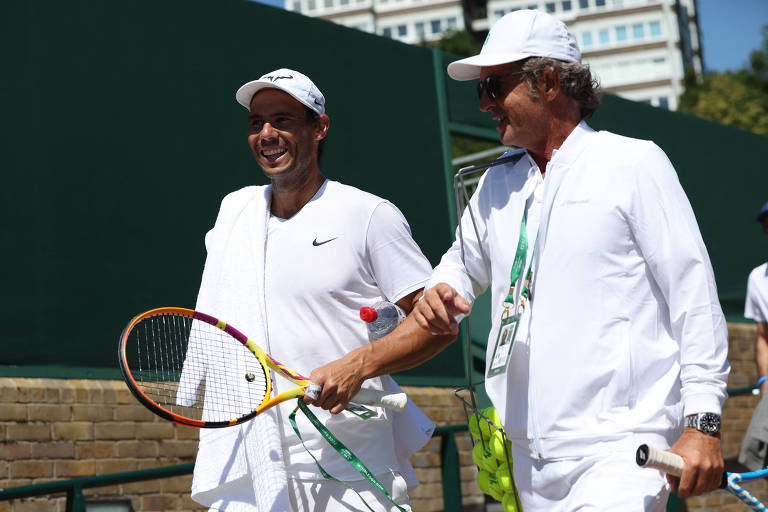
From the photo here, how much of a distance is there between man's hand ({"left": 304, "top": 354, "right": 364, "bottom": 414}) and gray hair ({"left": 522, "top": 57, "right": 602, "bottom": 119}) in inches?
41.9

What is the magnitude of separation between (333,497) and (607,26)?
303 feet

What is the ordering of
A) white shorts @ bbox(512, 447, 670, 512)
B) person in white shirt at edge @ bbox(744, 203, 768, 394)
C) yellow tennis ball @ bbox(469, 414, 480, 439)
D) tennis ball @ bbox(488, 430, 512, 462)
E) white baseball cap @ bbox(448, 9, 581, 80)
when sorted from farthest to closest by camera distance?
person in white shirt at edge @ bbox(744, 203, 768, 394)
yellow tennis ball @ bbox(469, 414, 480, 439)
tennis ball @ bbox(488, 430, 512, 462)
white baseball cap @ bbox(448, 9, 581, 80)
white shorts @ bbox(512, 447, 670, 512)

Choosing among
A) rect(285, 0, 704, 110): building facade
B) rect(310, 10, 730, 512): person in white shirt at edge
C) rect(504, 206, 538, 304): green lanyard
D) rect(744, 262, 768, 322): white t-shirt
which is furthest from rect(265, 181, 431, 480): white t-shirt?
rect(285, 0, 704, 110): building facade

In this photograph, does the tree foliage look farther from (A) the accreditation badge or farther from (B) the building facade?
(A) the accreditation badge

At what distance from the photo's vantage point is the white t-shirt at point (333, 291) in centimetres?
363

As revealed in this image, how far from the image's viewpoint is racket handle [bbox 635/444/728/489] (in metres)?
2.63

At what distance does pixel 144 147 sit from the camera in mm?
7293

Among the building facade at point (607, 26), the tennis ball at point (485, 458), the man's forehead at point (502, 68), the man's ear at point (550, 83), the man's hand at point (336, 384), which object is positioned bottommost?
the tennis ball at point (485, 458)

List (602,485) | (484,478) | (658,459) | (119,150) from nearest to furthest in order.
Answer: (658,459) < (602,485) < (484,478) < (119,150)

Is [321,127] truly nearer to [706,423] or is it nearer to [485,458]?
[485,458]

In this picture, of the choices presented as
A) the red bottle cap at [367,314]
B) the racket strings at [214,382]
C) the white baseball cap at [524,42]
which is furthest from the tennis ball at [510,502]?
the white baseball cap at [524,42]

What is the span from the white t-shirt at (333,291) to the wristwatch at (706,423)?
3.94 ft

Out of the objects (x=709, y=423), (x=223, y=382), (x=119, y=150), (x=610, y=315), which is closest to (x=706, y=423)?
(x=709, y=423)

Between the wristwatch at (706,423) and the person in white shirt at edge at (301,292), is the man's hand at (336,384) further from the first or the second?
the wristwatch at (706,423)
